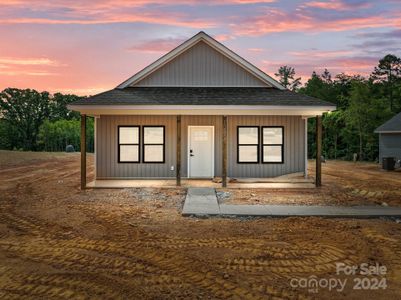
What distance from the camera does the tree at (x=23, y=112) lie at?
67250 mm

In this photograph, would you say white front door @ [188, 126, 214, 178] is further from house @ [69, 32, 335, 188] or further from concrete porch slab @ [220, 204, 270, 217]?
concrete porch slab @ [220, 204, 270, 217]

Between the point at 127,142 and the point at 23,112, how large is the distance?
199ft

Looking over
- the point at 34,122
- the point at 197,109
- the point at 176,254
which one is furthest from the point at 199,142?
the point at 34,122

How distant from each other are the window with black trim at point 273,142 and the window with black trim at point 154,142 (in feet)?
14.9

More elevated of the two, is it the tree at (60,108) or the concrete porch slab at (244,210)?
the tree at (60,108)

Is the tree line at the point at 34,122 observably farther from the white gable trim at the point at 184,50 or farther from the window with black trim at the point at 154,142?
the window with black trim at the point at 154,142

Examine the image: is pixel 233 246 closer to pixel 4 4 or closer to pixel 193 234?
pixel 193 234

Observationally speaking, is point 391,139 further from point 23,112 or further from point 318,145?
point 23,112

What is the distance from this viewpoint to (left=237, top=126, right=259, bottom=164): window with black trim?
16.9 metres

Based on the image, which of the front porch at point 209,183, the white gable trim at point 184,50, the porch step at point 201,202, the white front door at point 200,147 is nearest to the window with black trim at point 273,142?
the front porch at point 209,183

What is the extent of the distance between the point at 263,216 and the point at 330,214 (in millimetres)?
1708

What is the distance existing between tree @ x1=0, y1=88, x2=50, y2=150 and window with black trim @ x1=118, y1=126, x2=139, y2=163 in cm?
5516

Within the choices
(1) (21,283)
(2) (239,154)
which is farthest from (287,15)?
(1) (21,283)

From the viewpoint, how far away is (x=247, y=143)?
16906 millimetres
